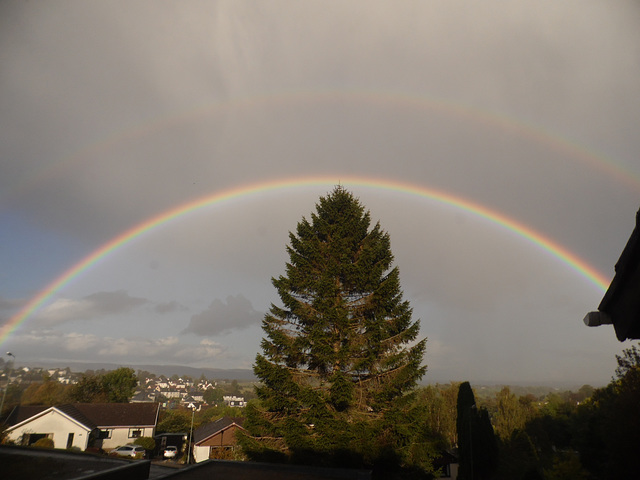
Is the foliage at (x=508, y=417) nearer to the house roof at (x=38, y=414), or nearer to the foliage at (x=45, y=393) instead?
the house roof at (x=38, y=414)

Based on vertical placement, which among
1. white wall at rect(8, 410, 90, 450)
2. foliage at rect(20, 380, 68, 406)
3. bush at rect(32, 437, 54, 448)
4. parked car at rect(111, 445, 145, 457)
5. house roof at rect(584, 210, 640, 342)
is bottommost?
parked car at rect(111, 445, 145, 457)

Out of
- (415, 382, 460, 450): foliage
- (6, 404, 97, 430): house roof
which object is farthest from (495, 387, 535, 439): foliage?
(6, 404, 97, 430): house roof

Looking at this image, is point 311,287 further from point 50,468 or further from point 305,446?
point 50,468

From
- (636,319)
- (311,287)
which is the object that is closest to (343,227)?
(311,287)

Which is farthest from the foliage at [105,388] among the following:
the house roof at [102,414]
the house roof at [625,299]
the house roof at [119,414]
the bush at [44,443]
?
the house roof at [625,299]

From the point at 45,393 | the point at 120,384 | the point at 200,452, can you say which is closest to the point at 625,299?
the point at 200,452

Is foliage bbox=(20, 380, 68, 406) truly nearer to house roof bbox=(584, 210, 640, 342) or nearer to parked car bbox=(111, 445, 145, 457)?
parked car bbox=(111, 445, 145, 457)

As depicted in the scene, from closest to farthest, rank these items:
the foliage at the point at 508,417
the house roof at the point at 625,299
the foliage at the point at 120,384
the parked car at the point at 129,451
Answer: the house roof at the point at 625,299 → the parked car at the point at 129,451 → the foliage at the point at 508,417 → the foliage at the point at 120,384
